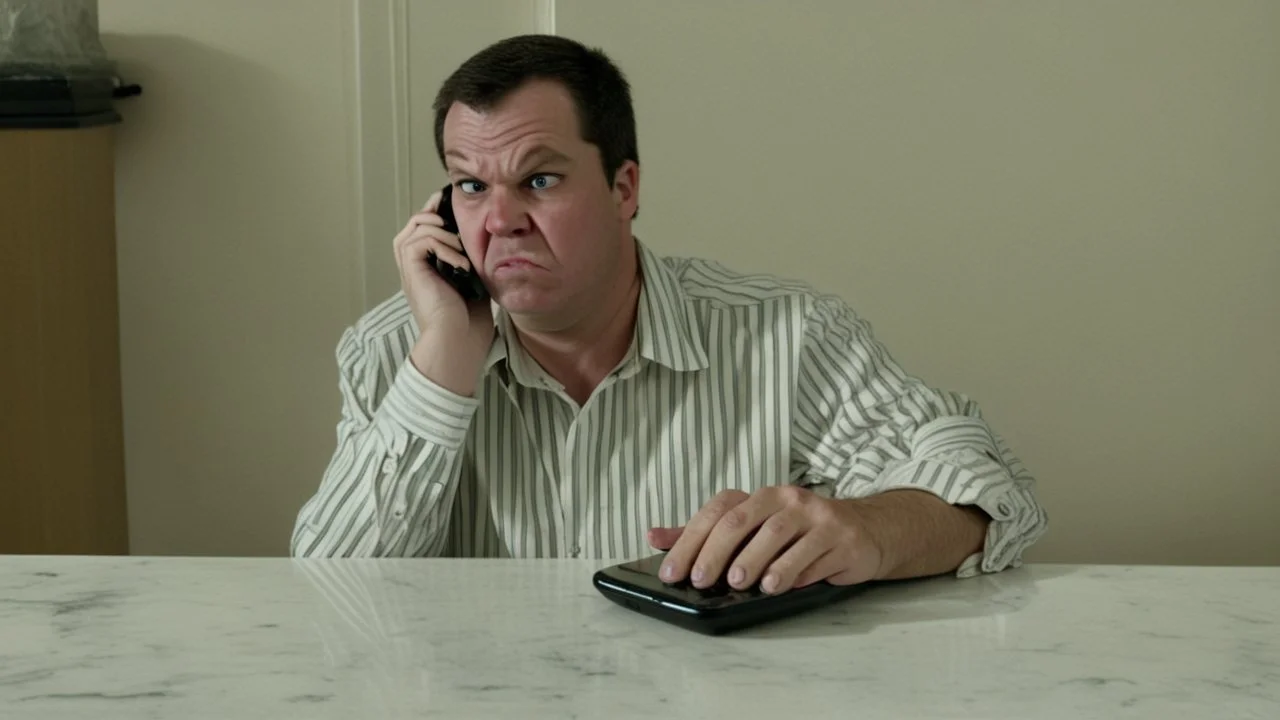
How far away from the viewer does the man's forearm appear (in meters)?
1.24

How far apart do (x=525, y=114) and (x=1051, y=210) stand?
4.84 feet

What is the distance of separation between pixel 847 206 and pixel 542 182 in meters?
1.22

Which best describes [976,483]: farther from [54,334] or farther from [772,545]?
[54,334]

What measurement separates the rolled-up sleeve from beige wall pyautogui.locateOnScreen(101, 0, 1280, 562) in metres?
1.04

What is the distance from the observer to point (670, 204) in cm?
286

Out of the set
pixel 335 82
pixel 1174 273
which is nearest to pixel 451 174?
pixel 335 82

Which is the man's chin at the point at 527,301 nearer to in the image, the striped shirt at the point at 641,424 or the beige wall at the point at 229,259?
the striped shirt at the point at 641,424

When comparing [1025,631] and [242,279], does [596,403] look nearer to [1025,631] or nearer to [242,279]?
[1025,631]

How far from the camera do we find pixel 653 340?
1795 millimetres

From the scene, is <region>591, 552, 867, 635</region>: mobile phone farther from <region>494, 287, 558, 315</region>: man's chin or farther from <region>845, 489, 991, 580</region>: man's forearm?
<region>494, 287, 558, 315</region>: man's chin

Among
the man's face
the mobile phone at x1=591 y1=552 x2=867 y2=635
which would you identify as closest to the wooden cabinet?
the man's face

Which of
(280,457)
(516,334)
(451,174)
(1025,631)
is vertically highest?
(451,174)

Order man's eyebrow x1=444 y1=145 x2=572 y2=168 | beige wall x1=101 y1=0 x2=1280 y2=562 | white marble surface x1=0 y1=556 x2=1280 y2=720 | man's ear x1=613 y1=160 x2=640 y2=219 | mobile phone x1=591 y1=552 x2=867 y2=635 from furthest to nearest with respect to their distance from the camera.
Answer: beige wall x1=101 y1=0 x2=1280 y2=562, man's ear x1=613 y1=160 x2=640 y2=219, man's eyebrow x1=444 y1=145 x2=572 y2=168, mobile phone x1=591 y1=552 x2=867 y2=635, white marble surface x1=0 y1=556 x2=1280 y2=720

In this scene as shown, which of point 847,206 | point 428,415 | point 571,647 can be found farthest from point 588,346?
point 847,206
